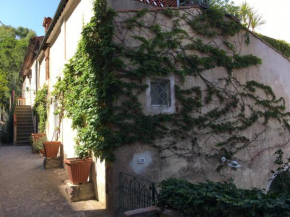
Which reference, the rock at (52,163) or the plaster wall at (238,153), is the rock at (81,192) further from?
the rock at (52,163)

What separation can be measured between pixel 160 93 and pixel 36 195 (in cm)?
347

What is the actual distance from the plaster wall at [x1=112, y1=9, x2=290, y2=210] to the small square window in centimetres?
27

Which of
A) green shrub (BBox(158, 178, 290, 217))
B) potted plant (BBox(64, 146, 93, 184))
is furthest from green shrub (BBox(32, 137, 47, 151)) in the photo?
green shrub (BBox(158, 178, 290, 217))

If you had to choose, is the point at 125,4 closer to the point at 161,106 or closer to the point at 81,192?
the point at 161,106

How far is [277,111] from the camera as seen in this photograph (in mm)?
8047

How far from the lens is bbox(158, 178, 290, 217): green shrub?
2.32 m

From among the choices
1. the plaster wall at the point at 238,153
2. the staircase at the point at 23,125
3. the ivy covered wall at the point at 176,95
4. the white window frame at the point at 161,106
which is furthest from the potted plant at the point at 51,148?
the staircase at the point at 23,125

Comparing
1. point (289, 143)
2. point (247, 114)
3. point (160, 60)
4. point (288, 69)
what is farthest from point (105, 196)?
point (288, 69)

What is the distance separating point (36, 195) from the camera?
5469 millimetres

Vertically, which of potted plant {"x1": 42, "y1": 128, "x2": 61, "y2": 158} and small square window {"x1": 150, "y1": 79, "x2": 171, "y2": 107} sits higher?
small square window {"x1": 150, "y1": 79, "x2": 171, "y2": 107}

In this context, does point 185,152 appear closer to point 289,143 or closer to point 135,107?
point 135,107

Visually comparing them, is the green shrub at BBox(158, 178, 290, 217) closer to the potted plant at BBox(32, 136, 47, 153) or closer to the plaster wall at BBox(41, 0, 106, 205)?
the plaster wall at BBox(41, 0, 106, 205)

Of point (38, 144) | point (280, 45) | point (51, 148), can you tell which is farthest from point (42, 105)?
point (280, 45)

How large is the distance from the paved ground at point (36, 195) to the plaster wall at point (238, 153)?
2.58 feet
